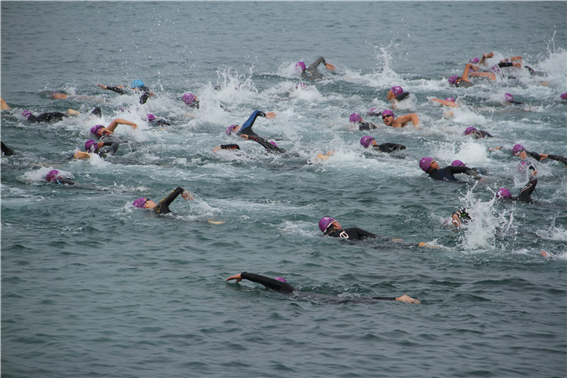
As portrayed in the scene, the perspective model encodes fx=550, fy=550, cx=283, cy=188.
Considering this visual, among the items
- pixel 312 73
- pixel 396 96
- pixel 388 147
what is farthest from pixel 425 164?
pixel 312 73

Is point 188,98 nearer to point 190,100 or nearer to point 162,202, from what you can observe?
point 190,100

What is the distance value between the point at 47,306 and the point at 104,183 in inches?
262

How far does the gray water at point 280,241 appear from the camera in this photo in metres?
8.28

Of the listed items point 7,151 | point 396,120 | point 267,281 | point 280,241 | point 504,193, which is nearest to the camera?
point 267,281

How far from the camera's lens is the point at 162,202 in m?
13.3

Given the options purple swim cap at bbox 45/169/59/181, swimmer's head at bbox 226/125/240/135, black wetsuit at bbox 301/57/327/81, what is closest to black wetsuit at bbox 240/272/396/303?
purple swim cap at bbox 45/169/59/181

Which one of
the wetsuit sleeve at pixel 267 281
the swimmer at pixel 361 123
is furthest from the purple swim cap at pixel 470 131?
the wetsuit sleeve at pixel 267 281

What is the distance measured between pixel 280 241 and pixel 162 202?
3.11 m

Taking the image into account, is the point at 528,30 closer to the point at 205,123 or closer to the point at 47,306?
the point at 205,123

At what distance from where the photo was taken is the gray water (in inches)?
326

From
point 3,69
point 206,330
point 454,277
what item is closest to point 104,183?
point 206,330

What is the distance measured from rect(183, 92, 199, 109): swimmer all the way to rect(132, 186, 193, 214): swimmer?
34.7ft

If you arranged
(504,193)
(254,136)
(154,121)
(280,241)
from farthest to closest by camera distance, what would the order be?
(154,121) < (254,136) < (504,193) < (280,241)

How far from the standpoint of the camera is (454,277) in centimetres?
1046
